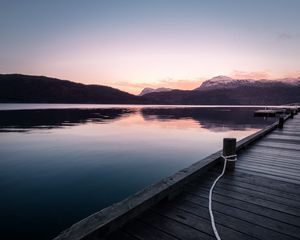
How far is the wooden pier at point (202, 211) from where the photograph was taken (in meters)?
2.64

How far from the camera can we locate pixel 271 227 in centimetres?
287

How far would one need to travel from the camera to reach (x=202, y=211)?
3.25m

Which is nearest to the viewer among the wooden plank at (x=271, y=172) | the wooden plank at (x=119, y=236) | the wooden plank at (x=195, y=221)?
the wooden plank at (x=119, y=236)

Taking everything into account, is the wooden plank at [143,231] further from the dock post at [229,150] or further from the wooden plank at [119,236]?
the dock post at [229,150]

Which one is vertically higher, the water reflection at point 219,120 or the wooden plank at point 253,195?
the wooden plank at point 253,195

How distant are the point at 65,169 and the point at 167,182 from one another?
878 cm

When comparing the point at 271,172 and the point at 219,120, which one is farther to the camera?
the point at 219,120

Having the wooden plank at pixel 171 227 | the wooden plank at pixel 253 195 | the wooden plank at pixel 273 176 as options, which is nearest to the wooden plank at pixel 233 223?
the wooden plank at pixel 171 227

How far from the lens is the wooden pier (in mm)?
2639

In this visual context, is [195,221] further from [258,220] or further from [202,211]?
[258,220]

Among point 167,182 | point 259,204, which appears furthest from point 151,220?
point 259,204

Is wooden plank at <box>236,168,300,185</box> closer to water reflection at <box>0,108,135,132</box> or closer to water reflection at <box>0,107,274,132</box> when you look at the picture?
water reflection at <box>0,107,274,132</box>

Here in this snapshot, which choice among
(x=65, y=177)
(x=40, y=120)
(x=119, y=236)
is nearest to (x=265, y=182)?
(x=119, y=236)

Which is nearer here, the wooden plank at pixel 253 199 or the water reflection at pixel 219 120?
the wooden plank at pixel 253 199
